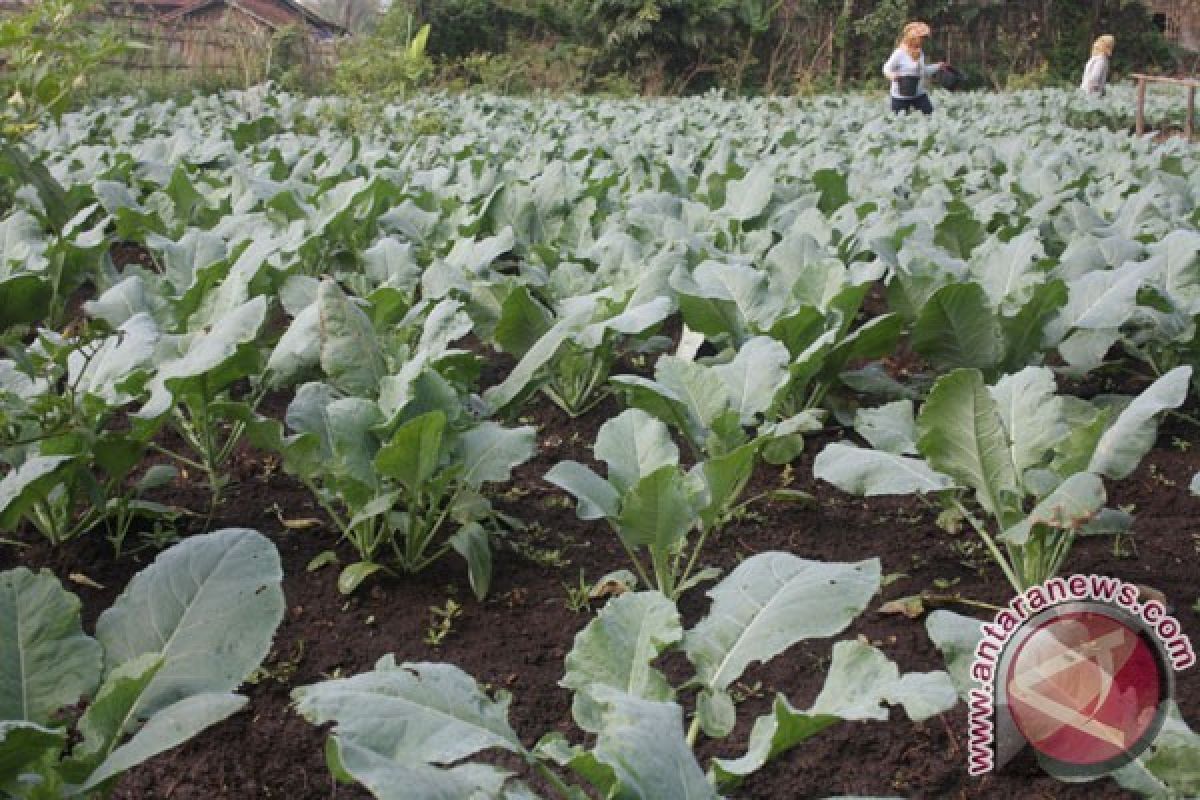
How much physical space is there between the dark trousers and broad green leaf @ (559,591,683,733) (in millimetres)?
11994

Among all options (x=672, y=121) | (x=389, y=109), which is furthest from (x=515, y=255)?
(x=389, y=109)

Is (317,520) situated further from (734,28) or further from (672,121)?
(734,28)

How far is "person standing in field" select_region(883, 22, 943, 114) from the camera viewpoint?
12.7m

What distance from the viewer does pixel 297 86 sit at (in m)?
15.9

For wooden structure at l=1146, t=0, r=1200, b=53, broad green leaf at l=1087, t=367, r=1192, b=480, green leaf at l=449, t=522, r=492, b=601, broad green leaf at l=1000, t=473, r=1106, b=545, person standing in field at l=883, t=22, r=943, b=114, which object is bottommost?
green leaf at l=449, t=522, r=492, b=601

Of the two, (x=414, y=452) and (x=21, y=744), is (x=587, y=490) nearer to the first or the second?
(x=414, y=452)

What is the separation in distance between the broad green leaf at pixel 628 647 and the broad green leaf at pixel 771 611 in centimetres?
10

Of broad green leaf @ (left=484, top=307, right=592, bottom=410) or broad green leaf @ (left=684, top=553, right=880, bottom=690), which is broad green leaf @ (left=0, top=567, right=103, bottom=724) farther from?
broad green leaf @ (left=484, top=307, right=592, bottom=410)

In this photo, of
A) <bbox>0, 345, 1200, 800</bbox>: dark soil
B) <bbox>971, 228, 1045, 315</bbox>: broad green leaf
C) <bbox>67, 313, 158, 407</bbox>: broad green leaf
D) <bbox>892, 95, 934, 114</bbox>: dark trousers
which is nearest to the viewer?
<bbox>0, 345, 1200, 800</bbox>: dark soil

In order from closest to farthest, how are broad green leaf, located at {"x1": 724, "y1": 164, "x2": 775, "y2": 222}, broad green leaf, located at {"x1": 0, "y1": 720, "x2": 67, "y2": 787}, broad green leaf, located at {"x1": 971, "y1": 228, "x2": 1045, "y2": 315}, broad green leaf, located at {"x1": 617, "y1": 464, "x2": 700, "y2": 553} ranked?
broad green leaf, located at {"x1": 0, "y1": 720, "x2": 67, "y2": 787} < broad green leaf, located at {"x1": 617, "y1": 464, "x2": 700, "y2": 553} < broad green leaf, located at {"x1": 971, "y1": 228, "x2": 1045, "y2": 315} < broad green leaf, located at {"x1": 724, "y1": 164, "x2": 775, "y2": 222}

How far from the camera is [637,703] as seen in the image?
1378 millimetres

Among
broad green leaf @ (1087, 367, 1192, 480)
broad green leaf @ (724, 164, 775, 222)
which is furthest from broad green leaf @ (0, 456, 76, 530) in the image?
broad green leaf @ (724, 164, 775, 222)

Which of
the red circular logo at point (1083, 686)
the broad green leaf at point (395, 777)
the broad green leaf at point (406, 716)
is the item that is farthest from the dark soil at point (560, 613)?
the broad green leaf at point (395, 777)

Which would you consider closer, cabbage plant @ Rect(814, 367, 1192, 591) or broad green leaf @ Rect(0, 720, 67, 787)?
broad green leaf @ Rect(0, 720, 67, 787)
